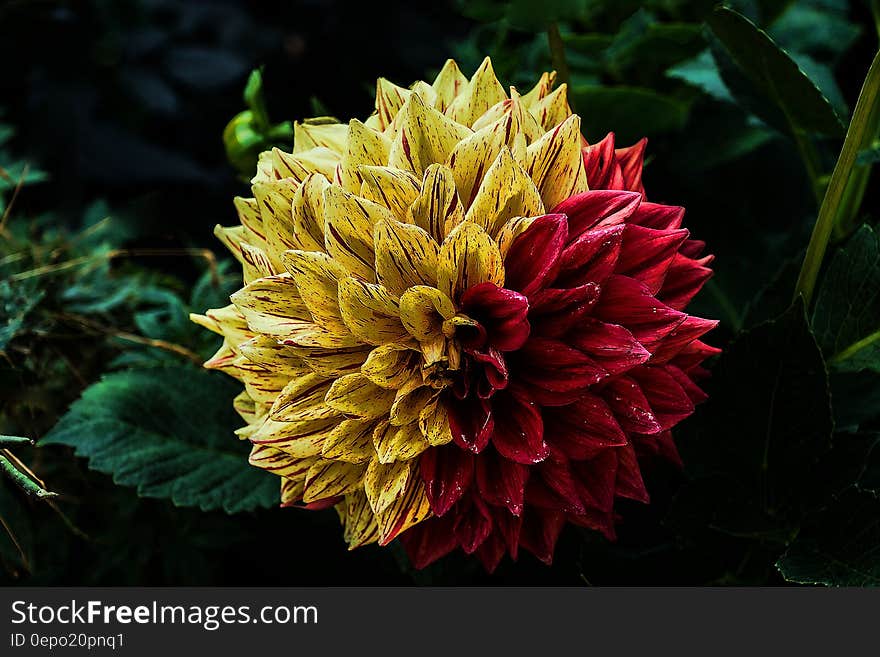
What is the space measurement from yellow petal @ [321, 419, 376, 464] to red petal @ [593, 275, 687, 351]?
0.40 ft

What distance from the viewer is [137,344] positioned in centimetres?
69

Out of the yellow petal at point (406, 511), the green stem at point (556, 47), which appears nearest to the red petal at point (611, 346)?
the yellow petal at point (406, 511)

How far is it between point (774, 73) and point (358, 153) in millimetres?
261

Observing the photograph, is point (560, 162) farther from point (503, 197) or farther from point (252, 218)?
point (252, 218)

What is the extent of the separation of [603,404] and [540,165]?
12 centimetres

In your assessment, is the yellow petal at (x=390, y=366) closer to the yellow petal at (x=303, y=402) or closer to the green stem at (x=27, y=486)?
the yellow petal at (x=303, y=402)

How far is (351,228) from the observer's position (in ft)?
1.43

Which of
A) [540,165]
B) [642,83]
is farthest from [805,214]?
[540,165]

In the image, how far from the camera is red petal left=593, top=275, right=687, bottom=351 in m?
0.42

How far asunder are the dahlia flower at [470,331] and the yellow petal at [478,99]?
0.07 feet

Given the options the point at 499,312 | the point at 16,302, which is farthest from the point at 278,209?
the point at 16,302

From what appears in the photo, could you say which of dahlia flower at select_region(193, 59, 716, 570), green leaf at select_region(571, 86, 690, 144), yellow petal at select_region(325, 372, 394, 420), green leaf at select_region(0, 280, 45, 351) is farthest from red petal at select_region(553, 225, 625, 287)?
green leaf at select_region(0, 280, 45, 351)

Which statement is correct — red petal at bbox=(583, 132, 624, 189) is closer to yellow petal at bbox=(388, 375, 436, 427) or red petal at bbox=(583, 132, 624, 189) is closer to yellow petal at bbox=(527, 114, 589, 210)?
yellow petal at bbox=(527, 114, 589, 210)
